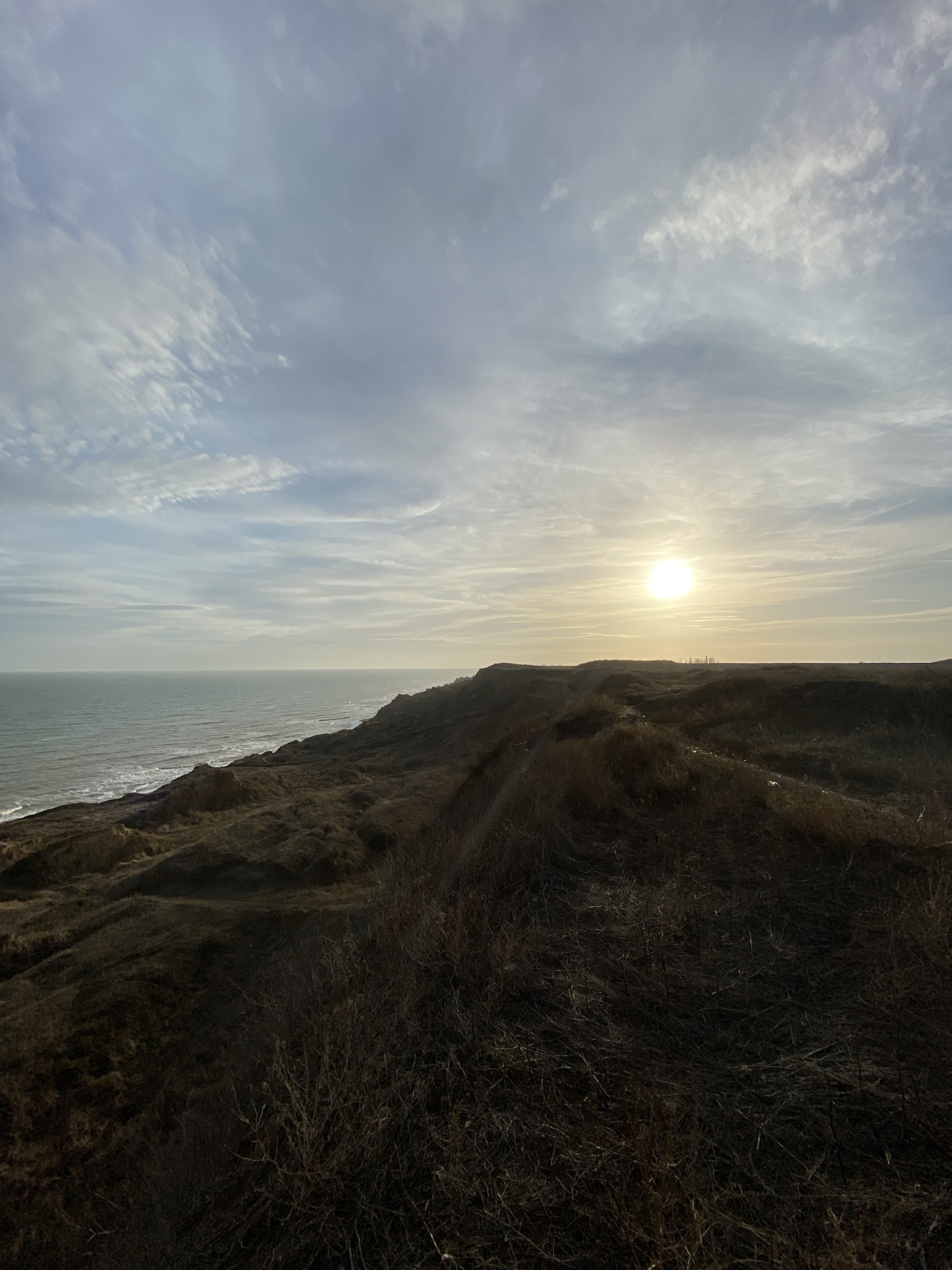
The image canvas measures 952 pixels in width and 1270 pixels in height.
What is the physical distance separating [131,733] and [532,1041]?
66995 millimetres

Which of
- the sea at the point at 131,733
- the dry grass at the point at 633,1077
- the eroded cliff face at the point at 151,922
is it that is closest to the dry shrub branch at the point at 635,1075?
the dry grass at the point at 633,1077

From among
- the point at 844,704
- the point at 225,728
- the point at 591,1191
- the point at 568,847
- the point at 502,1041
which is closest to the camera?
the point at 591,1191

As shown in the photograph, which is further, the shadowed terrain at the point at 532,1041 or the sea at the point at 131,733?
the sea at the point at 131,733

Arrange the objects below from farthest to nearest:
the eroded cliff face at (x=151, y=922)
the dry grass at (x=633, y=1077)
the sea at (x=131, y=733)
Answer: the sea at (x=131, y=733), the eroded cliff face at (x=151, y=922), the dry grass at (x=633, y=1077)

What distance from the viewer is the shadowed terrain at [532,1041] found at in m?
2.99

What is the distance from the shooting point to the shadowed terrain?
2.99 metres

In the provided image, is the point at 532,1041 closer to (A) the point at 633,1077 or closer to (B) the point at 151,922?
(A) the point at 633,1077

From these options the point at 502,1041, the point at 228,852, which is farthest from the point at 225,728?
the point at 502,1041

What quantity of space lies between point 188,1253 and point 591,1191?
2.44 m

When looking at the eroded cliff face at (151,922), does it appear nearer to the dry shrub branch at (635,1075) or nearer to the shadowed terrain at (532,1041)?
the shadowed terrain at (532,1041)

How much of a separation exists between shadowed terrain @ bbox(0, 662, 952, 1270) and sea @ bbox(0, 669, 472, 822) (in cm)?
2766

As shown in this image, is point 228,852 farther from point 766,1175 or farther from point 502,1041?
point 766,1175

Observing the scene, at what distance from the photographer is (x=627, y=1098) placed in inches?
140

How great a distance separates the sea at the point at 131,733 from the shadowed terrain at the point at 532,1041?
27664mm
